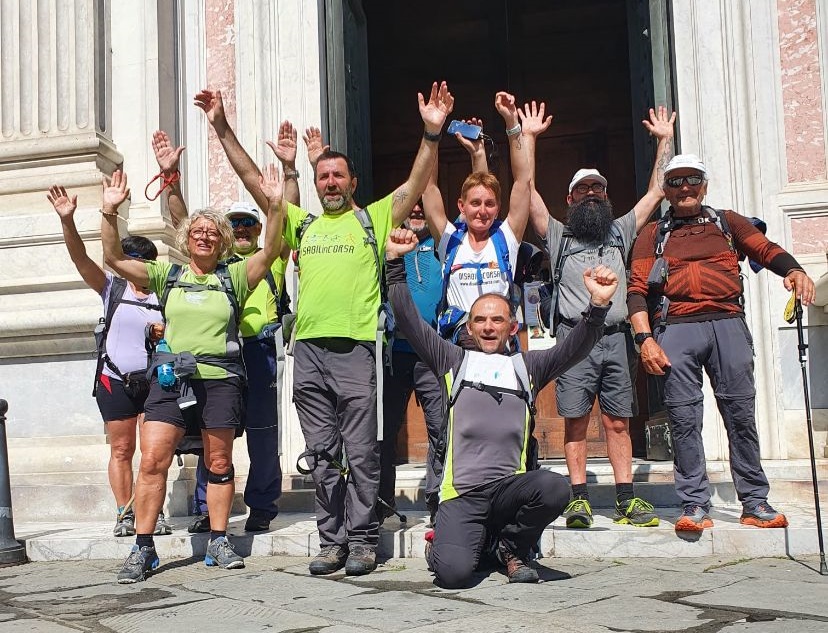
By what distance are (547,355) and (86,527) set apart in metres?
3.58

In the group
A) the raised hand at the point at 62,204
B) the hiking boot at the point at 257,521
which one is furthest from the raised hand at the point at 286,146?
the hiking boot at the point at 257,521

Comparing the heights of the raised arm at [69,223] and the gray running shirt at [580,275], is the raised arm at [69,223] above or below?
above

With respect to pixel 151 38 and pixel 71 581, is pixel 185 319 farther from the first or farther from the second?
pixel 151 38

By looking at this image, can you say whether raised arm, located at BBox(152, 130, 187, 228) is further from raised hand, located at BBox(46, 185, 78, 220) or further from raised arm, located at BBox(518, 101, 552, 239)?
raised arm, located at BBox(518, 101, 552, 239)

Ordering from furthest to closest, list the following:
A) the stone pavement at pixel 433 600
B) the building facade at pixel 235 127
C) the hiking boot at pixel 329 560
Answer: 1. the building facade at pixel 235 127
2. the hiking boot at pixel 329 560
3. the stone pavement at pixel 433 600

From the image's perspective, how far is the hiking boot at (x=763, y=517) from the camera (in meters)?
5.01

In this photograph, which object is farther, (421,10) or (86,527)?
(421,10)

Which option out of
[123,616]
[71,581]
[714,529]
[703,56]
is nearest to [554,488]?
[714,529]

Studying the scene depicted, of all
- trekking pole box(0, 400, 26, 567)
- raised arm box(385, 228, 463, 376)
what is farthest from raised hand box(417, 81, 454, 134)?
trekking pole box(0, 400, 26, 567)

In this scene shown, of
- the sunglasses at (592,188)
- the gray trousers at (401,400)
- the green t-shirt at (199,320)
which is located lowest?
the gray trousers at (401,400)

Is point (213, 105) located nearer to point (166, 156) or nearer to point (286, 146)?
point (286, 146)

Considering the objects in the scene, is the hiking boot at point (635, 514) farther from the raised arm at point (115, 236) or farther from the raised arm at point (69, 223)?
the raised arm at point (69, 223)

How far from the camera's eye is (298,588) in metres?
4.50

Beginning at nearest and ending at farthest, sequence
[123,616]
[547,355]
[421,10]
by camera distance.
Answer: [123,616], [547,355], [421,10]
